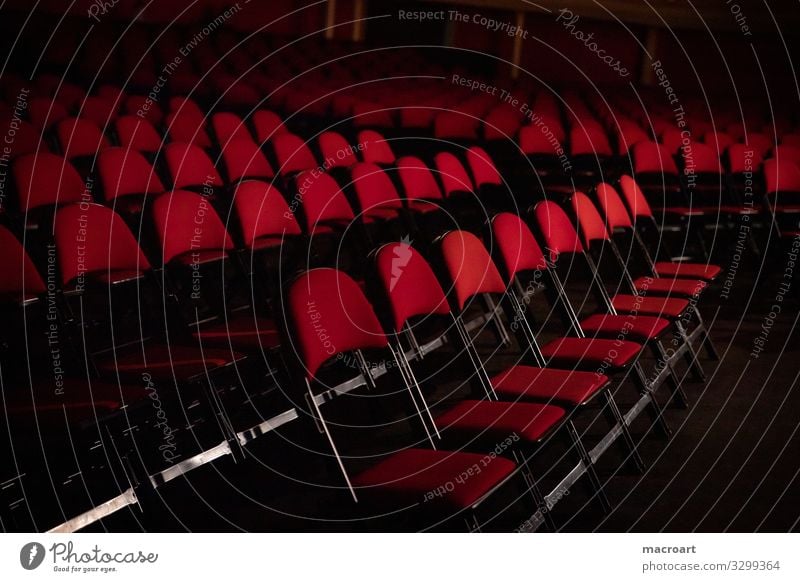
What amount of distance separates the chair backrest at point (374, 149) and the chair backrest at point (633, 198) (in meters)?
1.90

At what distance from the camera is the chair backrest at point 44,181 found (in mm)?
4672

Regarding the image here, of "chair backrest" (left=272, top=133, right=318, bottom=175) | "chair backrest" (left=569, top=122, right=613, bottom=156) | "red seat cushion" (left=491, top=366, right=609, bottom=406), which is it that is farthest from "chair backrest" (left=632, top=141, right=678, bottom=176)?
"red seat cushion" (left=491, top=366, right=609, bottom=406)

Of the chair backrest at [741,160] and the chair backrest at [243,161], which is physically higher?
the chair backrest at [243,161]

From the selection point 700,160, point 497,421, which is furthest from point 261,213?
point 700,160

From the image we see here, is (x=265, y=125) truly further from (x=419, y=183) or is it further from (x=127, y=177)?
(x=127, y=177)

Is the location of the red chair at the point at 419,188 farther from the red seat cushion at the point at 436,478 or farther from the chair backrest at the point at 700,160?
the red seat cushion at the point at 436,478

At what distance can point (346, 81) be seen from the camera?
1078 centimetres

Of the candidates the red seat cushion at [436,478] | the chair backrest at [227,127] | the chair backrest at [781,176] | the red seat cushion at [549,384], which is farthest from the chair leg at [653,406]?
the chair backrest at [227,127]

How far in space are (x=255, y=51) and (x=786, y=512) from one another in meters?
10.7

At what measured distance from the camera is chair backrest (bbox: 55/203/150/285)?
3496 mm

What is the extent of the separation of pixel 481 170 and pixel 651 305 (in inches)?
102

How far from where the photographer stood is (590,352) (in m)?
3.59

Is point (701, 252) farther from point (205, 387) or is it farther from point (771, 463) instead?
point (205, 387)
